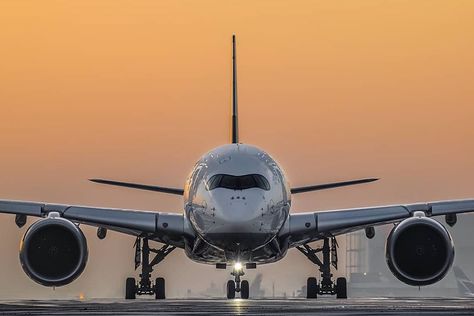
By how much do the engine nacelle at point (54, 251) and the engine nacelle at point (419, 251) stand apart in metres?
8.05

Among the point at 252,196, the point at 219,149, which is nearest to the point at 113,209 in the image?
the point at 219,149

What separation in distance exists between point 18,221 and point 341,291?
10.5 m

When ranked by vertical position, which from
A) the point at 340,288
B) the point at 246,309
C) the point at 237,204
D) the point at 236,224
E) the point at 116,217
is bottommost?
the point at 246,309

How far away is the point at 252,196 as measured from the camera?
109 feet

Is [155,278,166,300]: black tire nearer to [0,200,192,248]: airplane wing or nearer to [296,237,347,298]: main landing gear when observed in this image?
[0,200,192,248]: airplane wing

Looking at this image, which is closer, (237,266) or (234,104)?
(237,266)

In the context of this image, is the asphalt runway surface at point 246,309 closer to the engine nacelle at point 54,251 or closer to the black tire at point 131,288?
the engine nacelle at point 54,251

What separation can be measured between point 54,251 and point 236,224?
489cm

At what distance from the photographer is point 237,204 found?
32906 millimetres

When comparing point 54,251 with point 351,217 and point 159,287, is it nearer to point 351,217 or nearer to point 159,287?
point 159,287

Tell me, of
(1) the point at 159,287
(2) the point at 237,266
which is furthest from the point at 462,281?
(2) the point at 237,266

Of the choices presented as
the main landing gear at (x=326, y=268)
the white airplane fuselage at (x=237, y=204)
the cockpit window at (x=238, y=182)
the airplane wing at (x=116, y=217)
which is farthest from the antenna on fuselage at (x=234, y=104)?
the cockpit window at (x=238, y=182)

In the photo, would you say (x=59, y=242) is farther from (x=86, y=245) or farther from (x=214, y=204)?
(x=214, y=204)

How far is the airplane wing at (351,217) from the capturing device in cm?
3712
